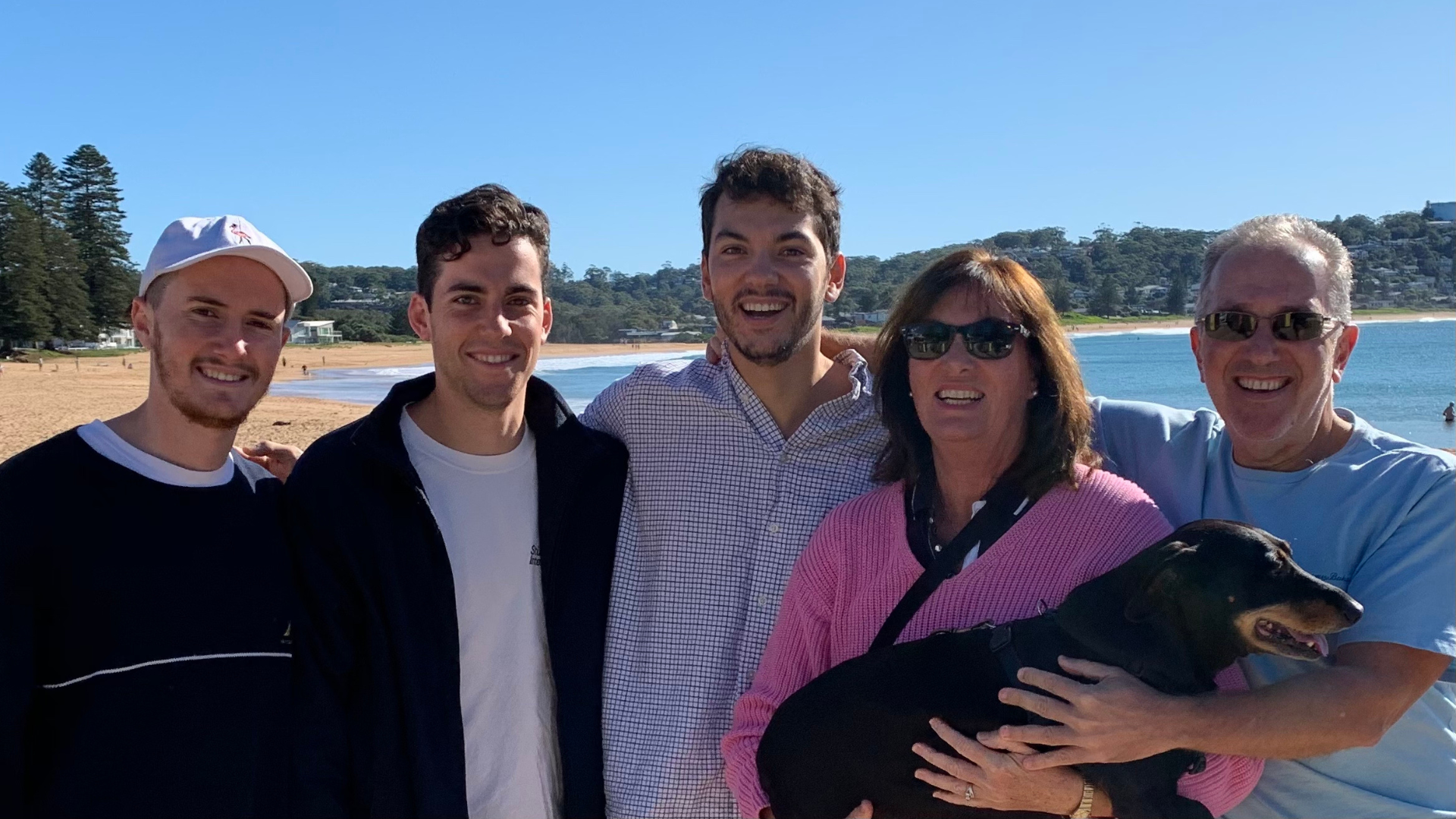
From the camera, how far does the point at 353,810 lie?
2.70 meters

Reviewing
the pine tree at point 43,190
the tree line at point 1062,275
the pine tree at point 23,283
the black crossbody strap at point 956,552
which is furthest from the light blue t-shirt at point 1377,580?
the pine tree at point 43,190

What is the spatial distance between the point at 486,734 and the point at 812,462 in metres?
1.26

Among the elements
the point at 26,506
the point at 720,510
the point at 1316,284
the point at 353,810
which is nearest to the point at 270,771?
the point at 353,810

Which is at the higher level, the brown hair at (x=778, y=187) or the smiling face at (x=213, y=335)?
the brown hair at (x=778, y=187)

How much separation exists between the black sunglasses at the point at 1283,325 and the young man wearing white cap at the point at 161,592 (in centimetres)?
273

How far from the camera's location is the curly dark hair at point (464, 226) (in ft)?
9.98

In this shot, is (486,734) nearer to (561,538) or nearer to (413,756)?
(413,756)

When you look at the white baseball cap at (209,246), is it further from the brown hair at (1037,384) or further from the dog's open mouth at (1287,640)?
the dog's open mouth at (1287,640)

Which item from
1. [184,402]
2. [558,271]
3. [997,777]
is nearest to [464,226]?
Answer: [184,402]

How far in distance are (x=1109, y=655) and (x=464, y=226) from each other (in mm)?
2212

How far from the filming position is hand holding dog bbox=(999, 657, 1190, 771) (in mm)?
2193

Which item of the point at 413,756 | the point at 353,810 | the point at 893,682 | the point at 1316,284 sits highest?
the point at 1316,284

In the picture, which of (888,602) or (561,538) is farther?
(561,538)

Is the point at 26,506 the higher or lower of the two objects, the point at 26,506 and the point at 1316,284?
the lower
